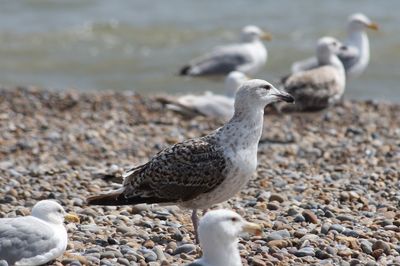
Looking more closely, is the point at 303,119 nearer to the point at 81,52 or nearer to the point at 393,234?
the point at 393,234

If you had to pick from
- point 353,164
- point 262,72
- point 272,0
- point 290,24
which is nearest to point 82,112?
point 353,164

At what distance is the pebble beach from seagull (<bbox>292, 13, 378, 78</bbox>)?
28.3 inches

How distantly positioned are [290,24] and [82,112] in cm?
1019

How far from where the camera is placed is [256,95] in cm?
693

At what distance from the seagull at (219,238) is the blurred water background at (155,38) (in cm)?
1106

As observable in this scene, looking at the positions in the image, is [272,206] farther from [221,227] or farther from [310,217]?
[221,227]

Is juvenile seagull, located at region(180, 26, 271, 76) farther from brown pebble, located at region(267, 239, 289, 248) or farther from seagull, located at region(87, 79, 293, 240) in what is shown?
brown pebble, located at region(267, 239, 289, 248)

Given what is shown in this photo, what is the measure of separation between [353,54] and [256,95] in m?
8.19

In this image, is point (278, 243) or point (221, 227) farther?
point (278, 243)

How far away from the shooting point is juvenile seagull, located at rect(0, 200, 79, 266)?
580cm

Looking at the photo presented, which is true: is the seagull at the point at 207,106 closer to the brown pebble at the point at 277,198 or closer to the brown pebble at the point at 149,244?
the brown pebble at the point at 277,198

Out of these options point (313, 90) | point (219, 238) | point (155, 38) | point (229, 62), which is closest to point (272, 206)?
point (219, 238)

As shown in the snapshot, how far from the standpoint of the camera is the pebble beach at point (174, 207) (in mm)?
6473

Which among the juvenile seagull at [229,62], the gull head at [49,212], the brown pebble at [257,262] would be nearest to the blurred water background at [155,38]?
the juvenile seagull at [229,62]
